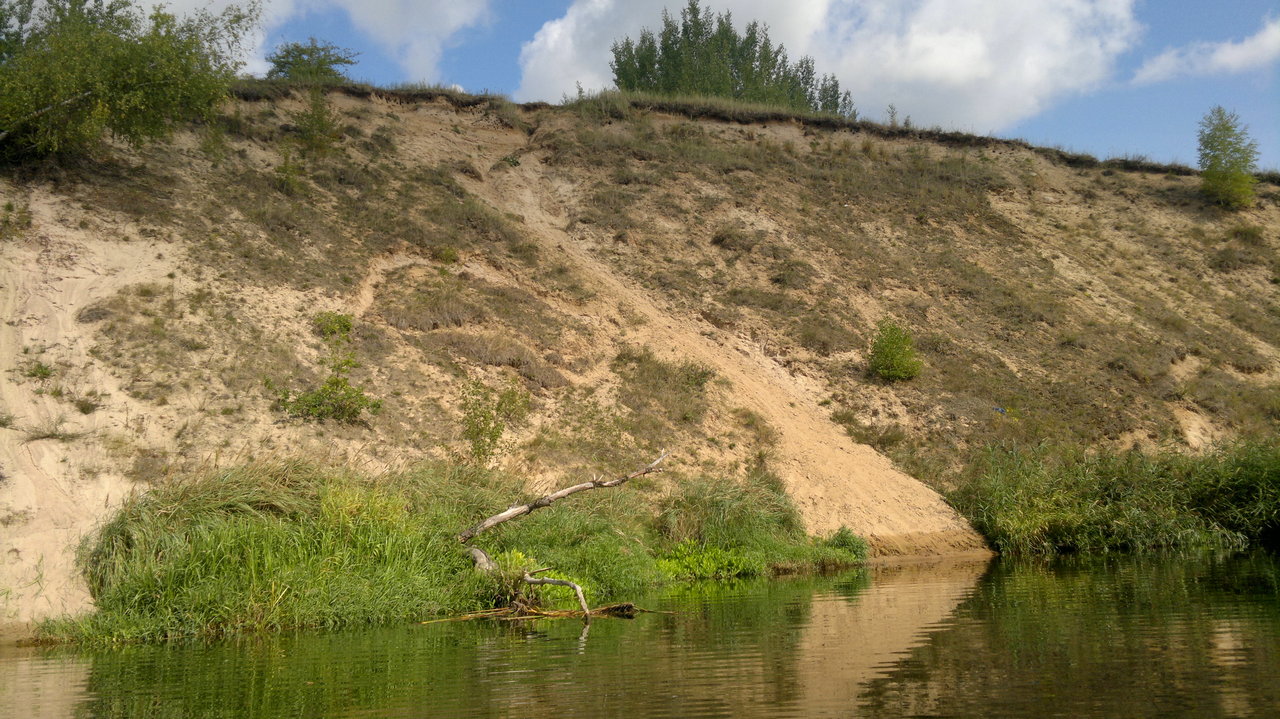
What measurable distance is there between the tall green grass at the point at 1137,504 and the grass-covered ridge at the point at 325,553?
24.0 feet

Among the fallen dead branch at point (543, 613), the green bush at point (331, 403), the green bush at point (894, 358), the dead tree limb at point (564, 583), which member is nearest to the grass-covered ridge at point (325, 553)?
the dead tree limb at point (564, 583)

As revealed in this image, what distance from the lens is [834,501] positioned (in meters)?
22.5

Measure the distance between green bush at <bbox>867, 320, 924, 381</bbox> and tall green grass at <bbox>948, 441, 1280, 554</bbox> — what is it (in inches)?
226

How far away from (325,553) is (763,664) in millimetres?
7608

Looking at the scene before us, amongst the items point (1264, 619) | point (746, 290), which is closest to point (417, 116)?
point (746, 290)

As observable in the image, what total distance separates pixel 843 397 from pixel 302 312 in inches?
580

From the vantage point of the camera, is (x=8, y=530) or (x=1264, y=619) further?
(x=8, y=530)

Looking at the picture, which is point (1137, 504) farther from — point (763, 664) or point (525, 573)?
point (763, 664)

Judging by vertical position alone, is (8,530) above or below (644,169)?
below

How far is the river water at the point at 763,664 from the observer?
6.96 m

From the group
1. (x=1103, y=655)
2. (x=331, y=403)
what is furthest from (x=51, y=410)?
(x=1103, y=655)

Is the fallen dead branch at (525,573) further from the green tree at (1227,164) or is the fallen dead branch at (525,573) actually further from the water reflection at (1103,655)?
the green tree at (1227,164)

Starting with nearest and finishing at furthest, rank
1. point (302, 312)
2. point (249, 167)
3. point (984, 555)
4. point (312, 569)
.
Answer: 1. point (312, 569)
2. point (984, 555)
3. point (302, 312)
4. point (249, 167)

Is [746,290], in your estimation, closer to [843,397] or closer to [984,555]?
[843,397]
